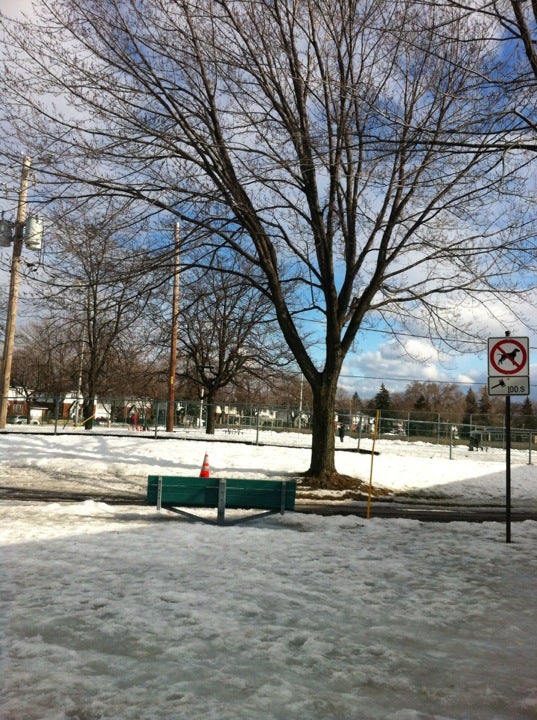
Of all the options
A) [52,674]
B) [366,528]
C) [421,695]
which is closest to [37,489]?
[366,528]

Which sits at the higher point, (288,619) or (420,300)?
(420,300)

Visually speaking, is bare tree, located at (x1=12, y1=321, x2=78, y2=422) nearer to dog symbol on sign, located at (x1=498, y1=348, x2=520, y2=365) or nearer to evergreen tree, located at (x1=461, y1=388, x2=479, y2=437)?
evergreen tree, located at (x1=461, y1=388, x2=479, y2=437)

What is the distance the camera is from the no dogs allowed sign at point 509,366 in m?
8.80

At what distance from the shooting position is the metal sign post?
8.79 metres

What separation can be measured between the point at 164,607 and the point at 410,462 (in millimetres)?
16992

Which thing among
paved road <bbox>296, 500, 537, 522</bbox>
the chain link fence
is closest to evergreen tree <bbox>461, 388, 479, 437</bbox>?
the chain link fence

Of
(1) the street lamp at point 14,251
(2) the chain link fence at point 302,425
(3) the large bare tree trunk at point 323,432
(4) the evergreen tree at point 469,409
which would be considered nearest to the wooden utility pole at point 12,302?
(1) the street lamp at point 14,251

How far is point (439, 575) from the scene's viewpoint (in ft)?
21.7

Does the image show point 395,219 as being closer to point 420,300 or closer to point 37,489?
point 420,300

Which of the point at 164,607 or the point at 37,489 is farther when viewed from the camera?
the point at 37,489

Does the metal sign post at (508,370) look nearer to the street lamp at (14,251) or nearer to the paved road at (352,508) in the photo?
the paved road at (352,508)

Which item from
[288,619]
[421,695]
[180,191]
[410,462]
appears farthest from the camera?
[410,462]

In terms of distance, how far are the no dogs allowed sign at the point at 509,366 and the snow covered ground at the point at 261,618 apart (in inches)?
90.0

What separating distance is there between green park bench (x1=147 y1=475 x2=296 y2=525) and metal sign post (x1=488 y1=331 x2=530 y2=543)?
334 centimetres
